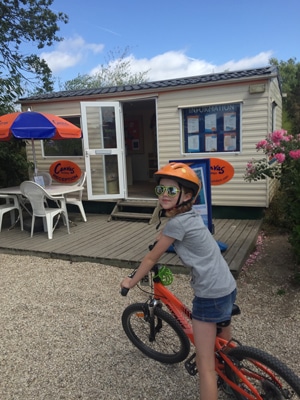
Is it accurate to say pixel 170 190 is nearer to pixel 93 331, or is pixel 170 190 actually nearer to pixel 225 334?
pixel 225 334

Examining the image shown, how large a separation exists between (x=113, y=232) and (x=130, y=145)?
17.3 ft

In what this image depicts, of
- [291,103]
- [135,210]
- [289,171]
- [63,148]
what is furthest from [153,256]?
[291,103]

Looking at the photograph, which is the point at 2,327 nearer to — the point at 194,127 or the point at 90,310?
the point at 90,310

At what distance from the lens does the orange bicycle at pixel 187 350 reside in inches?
69.9

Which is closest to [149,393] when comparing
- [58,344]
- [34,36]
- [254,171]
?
[58,344]

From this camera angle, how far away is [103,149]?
22.8ft

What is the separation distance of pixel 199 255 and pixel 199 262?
37 millimetres

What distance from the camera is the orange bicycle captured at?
177 centimetres

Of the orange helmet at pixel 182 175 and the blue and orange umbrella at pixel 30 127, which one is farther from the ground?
the blue and orange umbrella at pixel 30 127

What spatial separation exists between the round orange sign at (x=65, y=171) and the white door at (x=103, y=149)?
66cm

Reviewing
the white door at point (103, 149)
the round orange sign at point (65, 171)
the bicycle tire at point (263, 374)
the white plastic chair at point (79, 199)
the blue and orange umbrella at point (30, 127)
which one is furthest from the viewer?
the round orange sign at point (65, 171)

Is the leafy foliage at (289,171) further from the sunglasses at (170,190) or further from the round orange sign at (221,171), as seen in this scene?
the sunglasses at (170,190)

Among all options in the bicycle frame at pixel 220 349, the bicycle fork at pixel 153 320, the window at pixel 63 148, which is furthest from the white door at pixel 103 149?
the bicycle frame at pixel 220 349

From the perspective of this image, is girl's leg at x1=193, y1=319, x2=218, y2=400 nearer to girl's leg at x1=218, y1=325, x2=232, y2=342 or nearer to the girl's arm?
girl's leg at x1=218, y1=325, x2=232, y2=342
